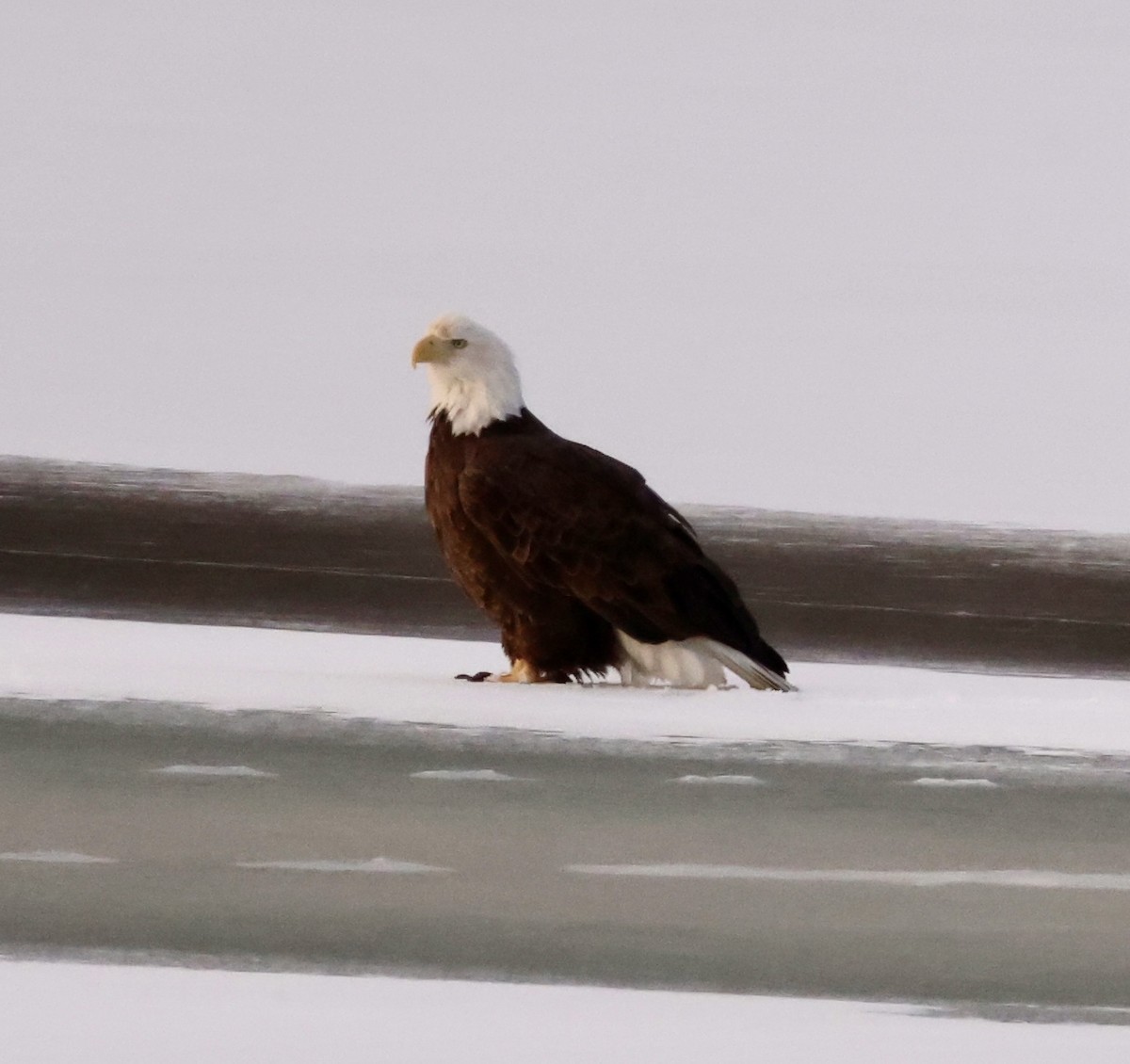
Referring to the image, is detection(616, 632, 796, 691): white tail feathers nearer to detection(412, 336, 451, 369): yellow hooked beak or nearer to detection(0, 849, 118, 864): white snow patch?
detection(412, 336, 451, 369): yellow hooked beak

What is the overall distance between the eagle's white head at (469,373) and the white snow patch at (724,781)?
0.38m

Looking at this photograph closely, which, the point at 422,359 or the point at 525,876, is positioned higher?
the point at 422,359

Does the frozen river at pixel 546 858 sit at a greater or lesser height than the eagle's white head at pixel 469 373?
lesser

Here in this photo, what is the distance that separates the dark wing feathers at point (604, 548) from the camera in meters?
1.12

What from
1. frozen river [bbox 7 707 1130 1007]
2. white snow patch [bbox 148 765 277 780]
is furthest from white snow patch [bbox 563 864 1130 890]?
white snow patch [bbox 148 765 277 780]

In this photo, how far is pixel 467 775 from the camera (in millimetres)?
865

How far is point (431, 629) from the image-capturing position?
126cm

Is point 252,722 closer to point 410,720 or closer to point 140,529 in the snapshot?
point 410,720

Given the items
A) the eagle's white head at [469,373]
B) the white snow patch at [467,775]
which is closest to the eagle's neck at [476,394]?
the eagle's white head at [469,373]

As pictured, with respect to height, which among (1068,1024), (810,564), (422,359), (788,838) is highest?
(422,359)

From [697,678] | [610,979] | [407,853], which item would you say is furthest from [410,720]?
[697,678]

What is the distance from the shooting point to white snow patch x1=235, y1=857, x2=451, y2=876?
857 millimetres

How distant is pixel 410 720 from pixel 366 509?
15.8 inches

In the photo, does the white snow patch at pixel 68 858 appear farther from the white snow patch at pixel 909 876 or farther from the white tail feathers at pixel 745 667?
the white tail feathers at pixel 745 667
